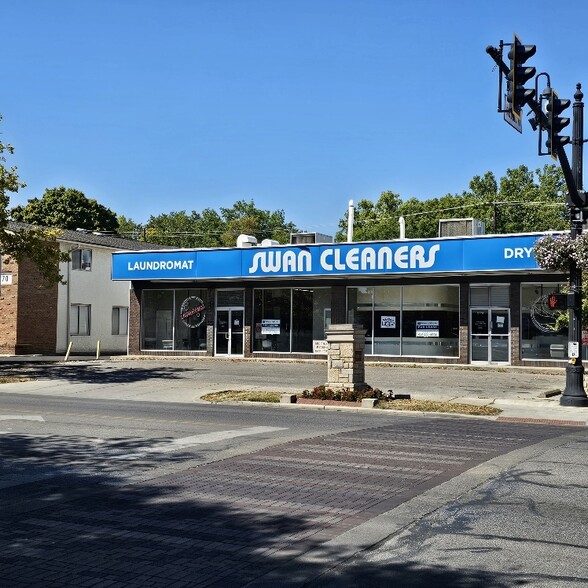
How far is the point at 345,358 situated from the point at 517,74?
10.2 meters

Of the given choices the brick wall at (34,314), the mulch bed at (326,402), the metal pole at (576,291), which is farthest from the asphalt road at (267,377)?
the brick wall at (34,314)

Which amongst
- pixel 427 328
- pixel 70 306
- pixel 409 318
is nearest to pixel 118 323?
pixel 70 306

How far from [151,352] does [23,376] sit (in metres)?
11.3

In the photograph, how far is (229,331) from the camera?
38.7 meters

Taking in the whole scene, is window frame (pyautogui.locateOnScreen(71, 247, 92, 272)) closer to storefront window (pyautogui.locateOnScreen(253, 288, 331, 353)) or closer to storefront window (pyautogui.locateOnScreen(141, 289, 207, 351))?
storefront window (pyautogui.locateOnScreen(141, 289, 207, 351))

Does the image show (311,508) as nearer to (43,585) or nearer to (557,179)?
(43,585)

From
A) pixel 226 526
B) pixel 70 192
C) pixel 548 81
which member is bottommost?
pixel 226 526

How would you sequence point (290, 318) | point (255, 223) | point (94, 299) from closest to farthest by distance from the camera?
point (290, 318) < point (94, 299) < point (255, 223)

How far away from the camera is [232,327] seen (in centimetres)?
3875

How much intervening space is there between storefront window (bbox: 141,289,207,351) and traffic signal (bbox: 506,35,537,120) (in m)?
27.5

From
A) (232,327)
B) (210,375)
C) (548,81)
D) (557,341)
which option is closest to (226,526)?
(548,81)

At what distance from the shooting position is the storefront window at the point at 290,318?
36969mm

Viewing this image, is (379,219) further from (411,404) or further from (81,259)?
(411,404)

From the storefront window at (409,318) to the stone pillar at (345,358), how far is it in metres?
12.7
